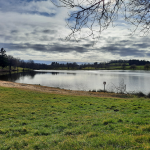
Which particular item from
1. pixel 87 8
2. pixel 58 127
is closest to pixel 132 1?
pixel 87 8

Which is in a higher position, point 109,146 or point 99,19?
point 99,19

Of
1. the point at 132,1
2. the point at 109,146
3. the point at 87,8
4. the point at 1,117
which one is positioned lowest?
the point at 1,117

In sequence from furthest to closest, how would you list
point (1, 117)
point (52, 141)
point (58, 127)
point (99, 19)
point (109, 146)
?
point (1, 117), point (58, 127), point (52, 141), point (109, 146), point (99, 19)

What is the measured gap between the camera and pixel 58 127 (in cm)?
597

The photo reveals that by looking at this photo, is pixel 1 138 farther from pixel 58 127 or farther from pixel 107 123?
pixel 107 123

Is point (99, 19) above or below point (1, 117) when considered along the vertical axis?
above

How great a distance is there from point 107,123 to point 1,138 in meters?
4.42

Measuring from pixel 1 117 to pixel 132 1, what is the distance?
8417mm

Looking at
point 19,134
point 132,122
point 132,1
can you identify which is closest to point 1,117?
point 19,134

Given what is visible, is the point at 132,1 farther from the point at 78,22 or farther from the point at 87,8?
the point at 78,22

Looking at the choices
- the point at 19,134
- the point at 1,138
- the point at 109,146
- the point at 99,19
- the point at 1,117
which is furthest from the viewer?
the point at 1,117

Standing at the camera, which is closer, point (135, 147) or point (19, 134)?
point (135, 147)

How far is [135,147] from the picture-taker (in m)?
3.59

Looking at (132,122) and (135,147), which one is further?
(132,122)
